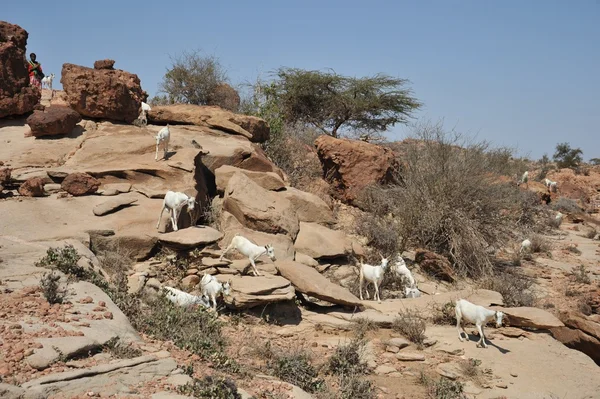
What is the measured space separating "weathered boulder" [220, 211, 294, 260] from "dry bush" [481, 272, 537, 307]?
150 inches

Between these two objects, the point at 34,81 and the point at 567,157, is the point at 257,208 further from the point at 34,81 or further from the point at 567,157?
the point at 567,157

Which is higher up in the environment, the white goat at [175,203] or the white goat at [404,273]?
the white goat at [175,203]

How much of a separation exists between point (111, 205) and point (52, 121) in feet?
11.6

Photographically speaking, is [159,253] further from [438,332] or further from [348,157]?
[348,157]

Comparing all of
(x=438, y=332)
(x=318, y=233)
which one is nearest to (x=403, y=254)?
(x=318, y=233)

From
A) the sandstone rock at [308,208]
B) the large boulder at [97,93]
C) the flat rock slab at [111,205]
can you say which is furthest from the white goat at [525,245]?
the large boulder at [97,93]

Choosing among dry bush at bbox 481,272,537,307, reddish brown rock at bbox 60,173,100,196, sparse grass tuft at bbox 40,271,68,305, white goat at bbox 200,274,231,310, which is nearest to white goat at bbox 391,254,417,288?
dry bush at bbox 481,272,537,307

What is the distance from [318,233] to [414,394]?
507cm

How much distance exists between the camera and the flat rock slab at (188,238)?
8805mm

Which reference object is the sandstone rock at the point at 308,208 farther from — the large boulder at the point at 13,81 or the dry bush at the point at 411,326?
the large boulder at the point at 13,81

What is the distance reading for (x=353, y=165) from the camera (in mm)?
14695

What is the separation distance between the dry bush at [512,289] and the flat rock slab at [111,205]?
6734 mm

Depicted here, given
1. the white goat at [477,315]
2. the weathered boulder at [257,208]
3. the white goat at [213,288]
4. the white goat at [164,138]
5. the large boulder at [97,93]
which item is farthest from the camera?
the large boulder at [97,93]

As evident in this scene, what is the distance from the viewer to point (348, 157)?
48.3 ft
